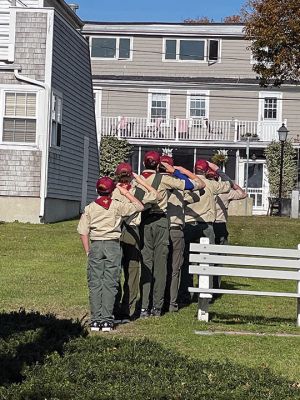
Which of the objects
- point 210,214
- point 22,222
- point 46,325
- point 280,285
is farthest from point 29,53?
point 46,325

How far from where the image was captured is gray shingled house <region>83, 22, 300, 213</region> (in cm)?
3672

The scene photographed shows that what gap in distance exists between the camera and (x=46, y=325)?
7840 millimetres

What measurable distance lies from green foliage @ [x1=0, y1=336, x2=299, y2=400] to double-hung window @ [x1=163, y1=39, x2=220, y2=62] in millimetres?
32267

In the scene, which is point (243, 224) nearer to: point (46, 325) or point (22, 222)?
point (22, 222)

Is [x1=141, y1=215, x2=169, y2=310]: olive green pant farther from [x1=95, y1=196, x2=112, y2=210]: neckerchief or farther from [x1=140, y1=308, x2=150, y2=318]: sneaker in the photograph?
[x1=95, y1=196, x2=112, y2=210]: neckerchief

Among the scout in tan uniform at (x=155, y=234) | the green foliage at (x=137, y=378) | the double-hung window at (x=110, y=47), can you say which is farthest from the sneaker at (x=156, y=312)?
the double-hung window at (x=110, y=47)

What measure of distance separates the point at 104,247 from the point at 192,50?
30.6 m

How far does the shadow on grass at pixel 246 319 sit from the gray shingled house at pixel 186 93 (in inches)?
1049

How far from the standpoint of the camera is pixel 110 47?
1523 inches

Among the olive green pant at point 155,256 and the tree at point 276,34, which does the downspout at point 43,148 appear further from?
the olive green pant at point 155,256

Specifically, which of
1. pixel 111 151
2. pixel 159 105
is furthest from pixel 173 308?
pixel 159 105

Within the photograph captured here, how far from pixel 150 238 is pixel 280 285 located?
5270mm

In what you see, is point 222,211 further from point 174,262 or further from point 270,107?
point 270,107

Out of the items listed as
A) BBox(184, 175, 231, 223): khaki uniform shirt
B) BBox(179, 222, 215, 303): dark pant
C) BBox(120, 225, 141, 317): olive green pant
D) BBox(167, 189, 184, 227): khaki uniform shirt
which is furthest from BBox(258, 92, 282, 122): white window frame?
BBox(120, 225, 141, 317): olive green pant
